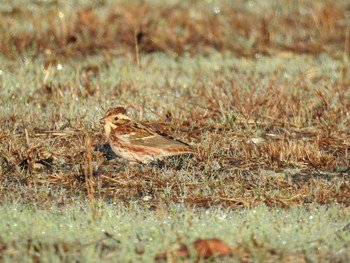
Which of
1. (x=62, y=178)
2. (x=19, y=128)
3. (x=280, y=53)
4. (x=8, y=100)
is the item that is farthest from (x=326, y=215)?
(x=280, y=53)

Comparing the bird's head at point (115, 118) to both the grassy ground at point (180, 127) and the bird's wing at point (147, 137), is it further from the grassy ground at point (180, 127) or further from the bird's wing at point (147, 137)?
the grassy ground at point (180, 127)

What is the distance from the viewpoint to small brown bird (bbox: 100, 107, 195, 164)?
8398 millimetres

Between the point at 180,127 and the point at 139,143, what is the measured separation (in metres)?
1.09

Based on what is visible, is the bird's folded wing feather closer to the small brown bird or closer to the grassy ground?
the small brown bird

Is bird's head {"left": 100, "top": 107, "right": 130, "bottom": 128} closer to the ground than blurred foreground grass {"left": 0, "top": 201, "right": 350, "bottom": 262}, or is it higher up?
higher up

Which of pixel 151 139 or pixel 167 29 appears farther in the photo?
pixel 167 29

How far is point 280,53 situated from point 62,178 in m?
6.73

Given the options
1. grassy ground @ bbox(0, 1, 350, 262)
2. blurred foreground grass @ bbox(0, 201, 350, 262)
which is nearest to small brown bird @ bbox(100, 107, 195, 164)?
grassy ground @ bbox(0, 1, 350, 262)

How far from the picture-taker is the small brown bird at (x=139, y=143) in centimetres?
840

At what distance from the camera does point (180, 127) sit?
954 cm

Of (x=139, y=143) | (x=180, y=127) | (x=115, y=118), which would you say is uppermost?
(x=115, y=118)

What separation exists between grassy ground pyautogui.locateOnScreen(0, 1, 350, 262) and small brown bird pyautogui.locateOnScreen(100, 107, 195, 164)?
0.50ft

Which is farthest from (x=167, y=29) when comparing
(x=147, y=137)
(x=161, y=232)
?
(x=161, y=232)

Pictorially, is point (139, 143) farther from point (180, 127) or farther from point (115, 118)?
point (180, 127)
